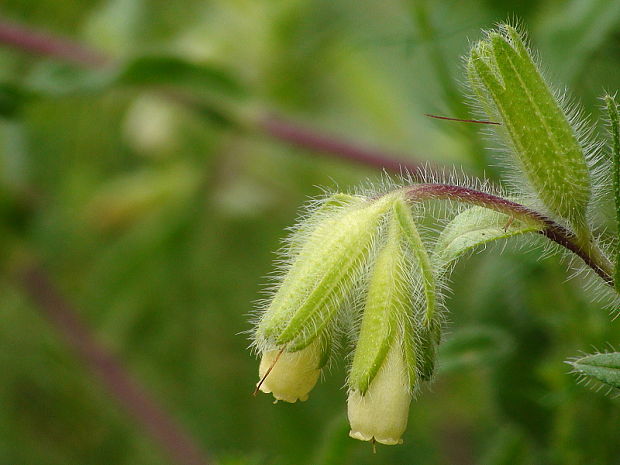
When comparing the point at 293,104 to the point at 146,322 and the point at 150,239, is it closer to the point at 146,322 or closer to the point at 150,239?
the point at 150,239

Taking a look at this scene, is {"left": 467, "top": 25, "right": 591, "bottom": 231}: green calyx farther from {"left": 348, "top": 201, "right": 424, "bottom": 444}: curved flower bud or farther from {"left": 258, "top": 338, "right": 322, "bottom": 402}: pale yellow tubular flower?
{"left": 258, "top": 338, "right": 322, "bottom": 402}: pale yellow tubular flower

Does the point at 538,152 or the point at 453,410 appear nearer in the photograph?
the point at 538,152

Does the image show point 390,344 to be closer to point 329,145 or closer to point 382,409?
point 382,409

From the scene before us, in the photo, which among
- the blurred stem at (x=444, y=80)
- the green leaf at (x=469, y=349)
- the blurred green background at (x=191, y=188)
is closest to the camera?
the green leaf at (x=469, y=349)

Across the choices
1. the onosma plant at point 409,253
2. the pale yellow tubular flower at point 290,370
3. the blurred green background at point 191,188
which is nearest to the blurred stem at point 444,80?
the blurred green background at point 191,188

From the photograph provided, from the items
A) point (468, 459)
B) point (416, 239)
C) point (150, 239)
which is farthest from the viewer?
point (150, 239)

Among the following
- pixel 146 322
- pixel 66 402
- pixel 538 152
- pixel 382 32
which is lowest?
pixel 66 402

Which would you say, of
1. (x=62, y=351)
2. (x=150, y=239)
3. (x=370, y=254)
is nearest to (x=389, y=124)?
(x=150, y=239)

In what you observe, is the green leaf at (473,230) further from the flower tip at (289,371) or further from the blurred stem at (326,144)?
the blurred stem at (326,144)
